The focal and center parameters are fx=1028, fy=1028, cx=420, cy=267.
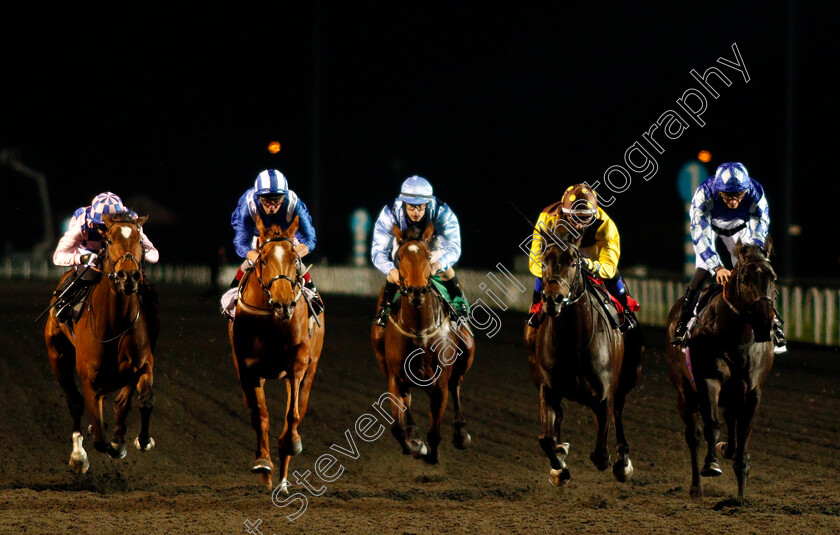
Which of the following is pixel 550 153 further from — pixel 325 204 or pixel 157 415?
pixel 157 415

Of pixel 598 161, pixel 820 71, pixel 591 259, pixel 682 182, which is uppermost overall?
pixel 820 71

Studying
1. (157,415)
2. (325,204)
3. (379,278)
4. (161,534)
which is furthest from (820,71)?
(161,534)

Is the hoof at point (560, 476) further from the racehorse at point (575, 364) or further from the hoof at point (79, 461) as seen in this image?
the hoof at point (79, 461)

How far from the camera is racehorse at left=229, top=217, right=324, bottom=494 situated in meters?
6.91

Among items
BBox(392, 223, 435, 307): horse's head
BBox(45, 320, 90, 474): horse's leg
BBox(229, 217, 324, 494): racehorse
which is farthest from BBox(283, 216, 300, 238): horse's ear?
BBox(45, 320, 90, 474): horse's leg

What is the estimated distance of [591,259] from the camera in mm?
7961

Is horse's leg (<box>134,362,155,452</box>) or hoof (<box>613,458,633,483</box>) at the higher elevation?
horse's leg (<box>134,362,155,452</box>)

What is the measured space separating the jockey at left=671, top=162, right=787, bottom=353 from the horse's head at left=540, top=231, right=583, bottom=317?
105cm

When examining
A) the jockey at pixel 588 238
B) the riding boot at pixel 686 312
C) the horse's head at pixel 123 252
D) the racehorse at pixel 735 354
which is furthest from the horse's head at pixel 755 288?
the horse's head at pixel 123 252

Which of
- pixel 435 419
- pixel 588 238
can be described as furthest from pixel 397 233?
pixel 588 238

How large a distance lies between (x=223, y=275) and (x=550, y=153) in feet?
42.4

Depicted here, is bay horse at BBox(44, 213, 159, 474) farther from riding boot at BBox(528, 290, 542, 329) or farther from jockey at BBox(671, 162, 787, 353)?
jockey at BBox(671, 162, 787, 353)

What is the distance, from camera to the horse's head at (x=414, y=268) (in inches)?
286

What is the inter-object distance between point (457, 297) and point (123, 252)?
2.66 meters
